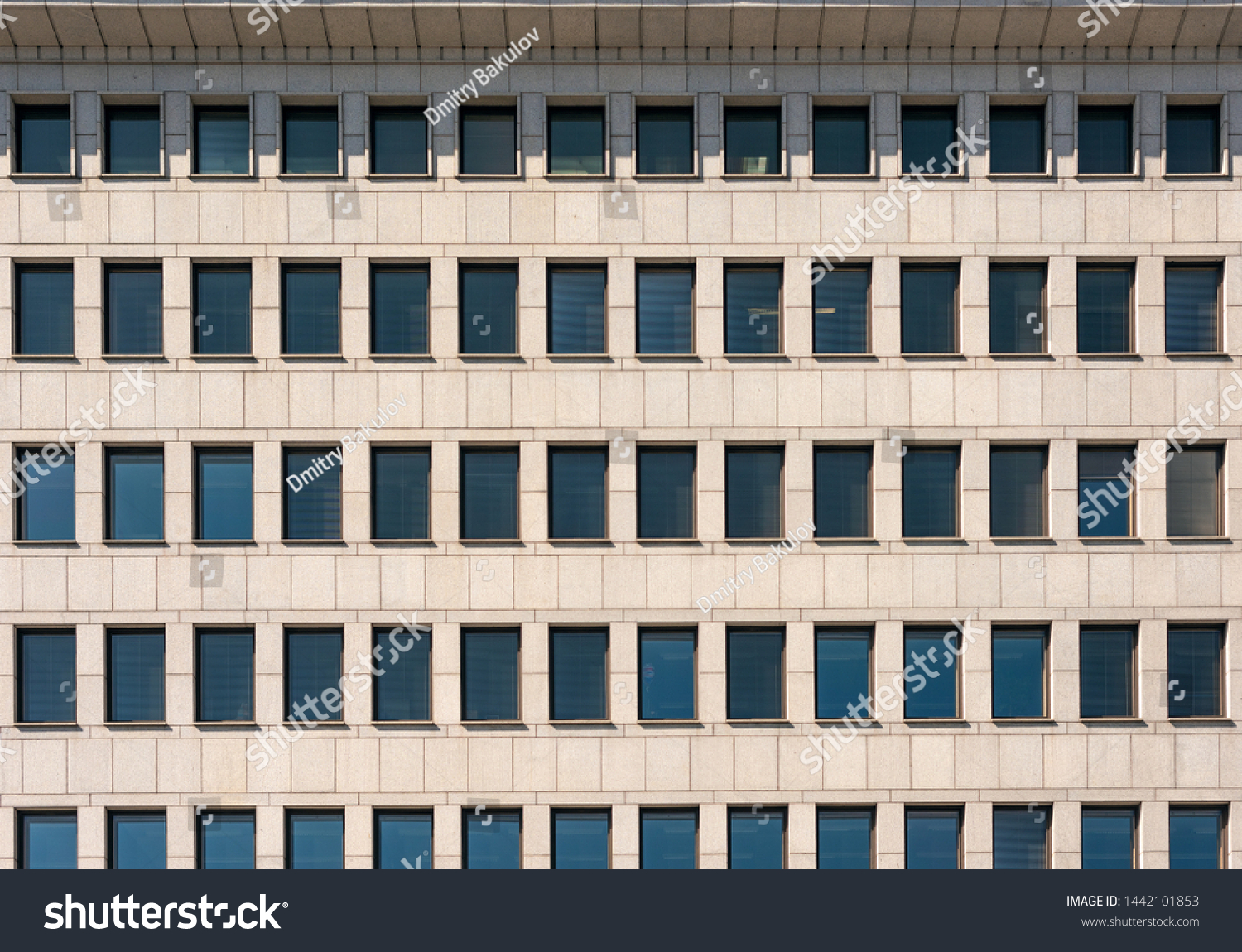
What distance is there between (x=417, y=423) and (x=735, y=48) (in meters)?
9.47

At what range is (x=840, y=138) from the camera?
22.7 meters

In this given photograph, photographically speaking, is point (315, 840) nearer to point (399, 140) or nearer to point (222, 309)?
point (222, 309)

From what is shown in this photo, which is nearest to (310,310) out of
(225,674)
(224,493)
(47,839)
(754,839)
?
(224,493)

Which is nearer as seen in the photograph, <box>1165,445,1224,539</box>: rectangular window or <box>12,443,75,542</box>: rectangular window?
<box>12,443,75,542</box>: rectangular window

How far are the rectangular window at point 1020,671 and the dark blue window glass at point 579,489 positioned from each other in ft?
25.8

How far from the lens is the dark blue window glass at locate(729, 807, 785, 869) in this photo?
21562 millimetres

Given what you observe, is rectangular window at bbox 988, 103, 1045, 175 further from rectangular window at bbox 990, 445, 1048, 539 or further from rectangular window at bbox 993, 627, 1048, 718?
rectangular window at bbox 993, 627, 1048, 718

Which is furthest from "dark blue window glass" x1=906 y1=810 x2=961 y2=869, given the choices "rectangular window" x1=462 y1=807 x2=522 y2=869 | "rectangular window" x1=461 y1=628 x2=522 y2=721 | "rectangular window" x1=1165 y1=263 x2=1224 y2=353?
"rectangular window" x1=1165 y1=263 x2=1224 y2=353

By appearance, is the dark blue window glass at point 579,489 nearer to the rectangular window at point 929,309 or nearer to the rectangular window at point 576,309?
the rectangular window at point 576,309

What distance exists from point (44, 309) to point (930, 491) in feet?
57.0

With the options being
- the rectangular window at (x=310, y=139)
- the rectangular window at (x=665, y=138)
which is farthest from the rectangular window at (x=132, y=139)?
the rectangular window at (x=665, y=138)

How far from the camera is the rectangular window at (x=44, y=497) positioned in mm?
21828

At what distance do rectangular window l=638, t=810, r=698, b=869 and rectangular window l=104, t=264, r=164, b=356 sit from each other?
12919mm

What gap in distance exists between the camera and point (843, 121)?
22.8 meters
